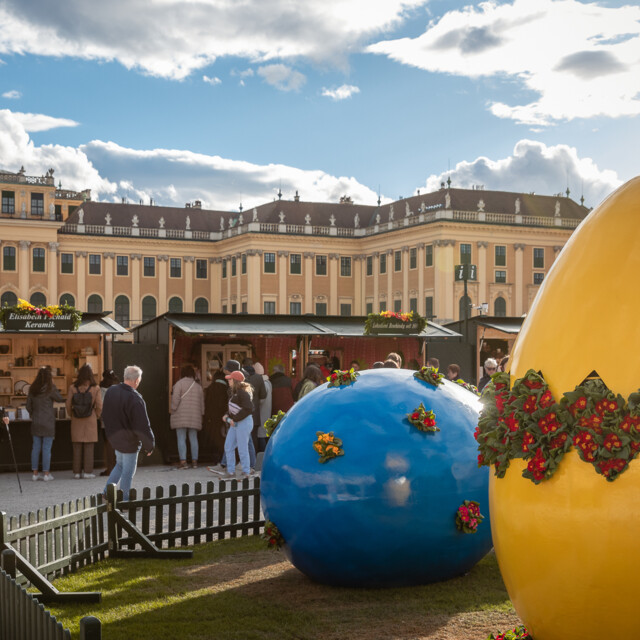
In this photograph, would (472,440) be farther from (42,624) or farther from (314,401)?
(42,624)

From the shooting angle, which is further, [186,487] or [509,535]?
[186,487]

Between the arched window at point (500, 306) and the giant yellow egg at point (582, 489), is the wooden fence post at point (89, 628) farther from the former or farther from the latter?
the arched window at point (500, 306)

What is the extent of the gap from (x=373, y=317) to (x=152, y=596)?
12.7m

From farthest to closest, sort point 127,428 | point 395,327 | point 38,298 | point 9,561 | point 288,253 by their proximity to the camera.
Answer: point 288,253
point 38,298
point 395,327
point 127,428
point 9,561

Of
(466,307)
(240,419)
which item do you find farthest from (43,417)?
(466,307)

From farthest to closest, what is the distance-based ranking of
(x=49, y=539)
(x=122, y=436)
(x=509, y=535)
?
(x=122, y=436) → (x=49, y=539) → (x=509, y=535)

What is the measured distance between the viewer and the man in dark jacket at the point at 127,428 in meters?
11.5

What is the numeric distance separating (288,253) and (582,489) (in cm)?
8424

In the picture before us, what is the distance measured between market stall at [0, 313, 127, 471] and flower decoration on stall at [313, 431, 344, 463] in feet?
33.7

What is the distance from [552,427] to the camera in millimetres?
4324

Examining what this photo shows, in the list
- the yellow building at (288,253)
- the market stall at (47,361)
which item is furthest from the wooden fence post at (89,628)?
the yellow building at (288,253)

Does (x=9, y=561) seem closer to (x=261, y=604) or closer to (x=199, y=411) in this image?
(x=261, y=604)

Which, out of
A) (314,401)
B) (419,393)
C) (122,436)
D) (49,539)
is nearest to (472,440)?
(419,393)

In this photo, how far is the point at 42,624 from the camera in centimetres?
463
